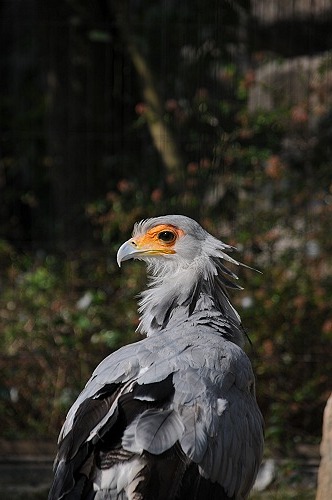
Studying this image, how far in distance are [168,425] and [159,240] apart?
45.6 inches

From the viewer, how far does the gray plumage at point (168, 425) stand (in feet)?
11.4

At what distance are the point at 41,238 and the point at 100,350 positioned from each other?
214 cm

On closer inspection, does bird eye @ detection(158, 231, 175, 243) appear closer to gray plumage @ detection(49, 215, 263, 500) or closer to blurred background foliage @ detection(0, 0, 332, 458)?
gray plumage @ detection(49, 215, 263, 500)

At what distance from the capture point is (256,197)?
23.5ft

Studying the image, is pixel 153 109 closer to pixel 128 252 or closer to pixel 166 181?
pixel 166 181

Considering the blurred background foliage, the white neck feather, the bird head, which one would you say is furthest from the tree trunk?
the white neck feather

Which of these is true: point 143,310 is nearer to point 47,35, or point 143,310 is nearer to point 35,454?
point 35,454

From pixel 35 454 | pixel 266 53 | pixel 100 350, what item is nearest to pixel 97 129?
pixel 266 53

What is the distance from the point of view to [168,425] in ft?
11.5

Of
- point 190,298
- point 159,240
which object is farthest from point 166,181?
point 190,298

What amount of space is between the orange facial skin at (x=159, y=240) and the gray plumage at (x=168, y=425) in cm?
42

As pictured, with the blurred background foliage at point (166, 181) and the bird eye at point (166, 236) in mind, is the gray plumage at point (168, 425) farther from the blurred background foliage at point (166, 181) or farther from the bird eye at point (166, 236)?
the blurred background foliage at point (166, 181)

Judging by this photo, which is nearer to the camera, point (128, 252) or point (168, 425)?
point (168, 425)

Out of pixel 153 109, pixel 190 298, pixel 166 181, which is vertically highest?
pixel 190 298
